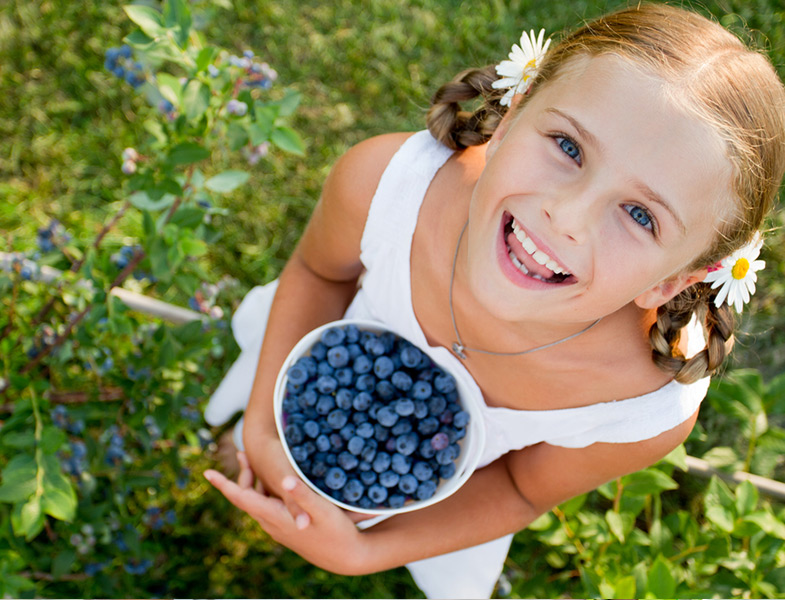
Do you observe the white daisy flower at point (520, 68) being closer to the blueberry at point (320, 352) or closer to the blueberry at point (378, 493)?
the blueberry at point (320, 352)

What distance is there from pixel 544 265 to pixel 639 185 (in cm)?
18

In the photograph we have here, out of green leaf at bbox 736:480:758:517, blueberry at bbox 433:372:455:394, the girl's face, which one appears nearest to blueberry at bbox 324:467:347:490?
blueberry at bbox 433:372:455:394

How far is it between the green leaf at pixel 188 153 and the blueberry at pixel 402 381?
0.48m

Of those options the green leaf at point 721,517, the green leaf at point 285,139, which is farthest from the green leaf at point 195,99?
the green leaf at point 721,517

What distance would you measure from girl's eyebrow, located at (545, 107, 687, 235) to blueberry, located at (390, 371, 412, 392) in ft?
1.55

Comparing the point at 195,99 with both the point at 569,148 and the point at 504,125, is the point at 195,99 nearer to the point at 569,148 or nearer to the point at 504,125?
the point at 504,125

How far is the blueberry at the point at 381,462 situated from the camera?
106cm

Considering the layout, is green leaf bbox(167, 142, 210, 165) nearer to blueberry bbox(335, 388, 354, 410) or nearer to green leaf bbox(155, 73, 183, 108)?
green leaf bbox(155, 73, 183, 108)

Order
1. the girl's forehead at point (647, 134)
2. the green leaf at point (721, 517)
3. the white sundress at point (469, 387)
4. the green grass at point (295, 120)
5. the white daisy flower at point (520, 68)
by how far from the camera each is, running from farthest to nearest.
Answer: the green grass at point (295, 120) < the green leaf at point (721, 517) < the white sundress at point (469, 387) < the white daisy flower at point (520, 68) < the girl's forehead at point (647, 134)

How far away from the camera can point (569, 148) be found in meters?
0.86

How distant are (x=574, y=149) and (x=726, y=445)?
5.05 ft

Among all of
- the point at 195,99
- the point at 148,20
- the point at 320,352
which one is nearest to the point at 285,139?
the point at 195,99

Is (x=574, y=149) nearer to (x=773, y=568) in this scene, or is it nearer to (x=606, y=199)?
(x=606, y=199)

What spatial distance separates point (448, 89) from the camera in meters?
1.08
